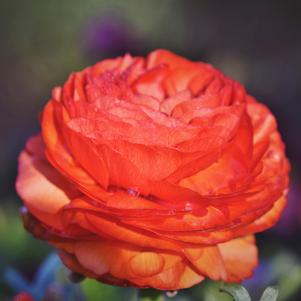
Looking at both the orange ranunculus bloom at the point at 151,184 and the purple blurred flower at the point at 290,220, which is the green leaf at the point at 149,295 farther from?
the purple blurred flower at the point at 290,220

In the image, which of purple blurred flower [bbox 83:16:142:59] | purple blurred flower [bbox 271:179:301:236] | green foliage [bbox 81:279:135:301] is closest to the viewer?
green foliage [bbox 81:279:135:301]

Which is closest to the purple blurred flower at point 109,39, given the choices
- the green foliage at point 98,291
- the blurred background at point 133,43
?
the blurred background at point 133,43

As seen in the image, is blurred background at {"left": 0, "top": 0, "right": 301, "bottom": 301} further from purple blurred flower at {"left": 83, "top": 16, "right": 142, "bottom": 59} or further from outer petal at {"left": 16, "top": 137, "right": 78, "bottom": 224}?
outer petal at {"left": 16, "top": 137, "right": 78, "bottom": 224}

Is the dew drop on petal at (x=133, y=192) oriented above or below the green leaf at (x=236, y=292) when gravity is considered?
above

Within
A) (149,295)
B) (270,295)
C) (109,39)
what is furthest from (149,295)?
(109,39)

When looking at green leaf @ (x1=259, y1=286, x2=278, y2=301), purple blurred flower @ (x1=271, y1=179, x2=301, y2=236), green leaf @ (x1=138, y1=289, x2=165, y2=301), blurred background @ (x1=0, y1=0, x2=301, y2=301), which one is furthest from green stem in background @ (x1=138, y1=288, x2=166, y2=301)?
blurred background @ (x1=0, y1=0, x2=301, y2=301)

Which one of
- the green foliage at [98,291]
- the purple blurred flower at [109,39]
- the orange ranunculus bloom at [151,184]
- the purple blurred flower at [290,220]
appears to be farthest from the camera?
the purple blurred flower at [109,39]

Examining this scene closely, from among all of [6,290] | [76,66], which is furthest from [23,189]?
[76,66]

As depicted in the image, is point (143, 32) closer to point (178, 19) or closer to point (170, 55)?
point (178, 19)

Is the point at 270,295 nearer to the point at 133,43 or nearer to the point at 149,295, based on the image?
the point at 149,295
